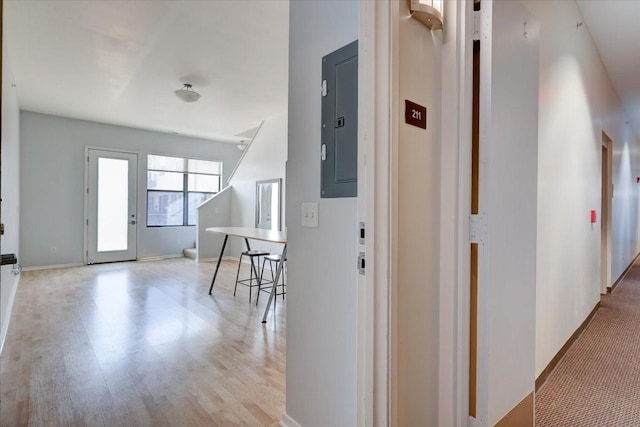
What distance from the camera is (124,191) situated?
23.8ft

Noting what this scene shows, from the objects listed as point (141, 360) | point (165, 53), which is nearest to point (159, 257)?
point (165, 53)

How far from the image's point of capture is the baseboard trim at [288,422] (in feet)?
5.92

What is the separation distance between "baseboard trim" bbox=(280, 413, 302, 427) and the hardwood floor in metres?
0.09

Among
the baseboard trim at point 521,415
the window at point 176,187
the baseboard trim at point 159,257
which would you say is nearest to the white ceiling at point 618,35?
the baseboard trim at point 521,415

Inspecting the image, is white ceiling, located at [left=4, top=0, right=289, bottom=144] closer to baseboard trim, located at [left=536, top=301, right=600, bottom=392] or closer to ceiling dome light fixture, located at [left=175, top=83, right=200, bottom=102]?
ceiling dome light fixture, located at [left=175, top=83, right=200, bottom=102]

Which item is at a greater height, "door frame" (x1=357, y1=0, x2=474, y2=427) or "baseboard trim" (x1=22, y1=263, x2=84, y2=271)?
"door frame" (x1=357, y1=0, x2=474, y2=427)

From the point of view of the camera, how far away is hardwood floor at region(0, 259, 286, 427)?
2027 millimetres

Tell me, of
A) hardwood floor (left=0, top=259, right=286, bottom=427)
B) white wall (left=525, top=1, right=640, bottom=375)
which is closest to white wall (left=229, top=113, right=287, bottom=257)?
hardwood floor (left=0, top=259, right=286, bottom=427)

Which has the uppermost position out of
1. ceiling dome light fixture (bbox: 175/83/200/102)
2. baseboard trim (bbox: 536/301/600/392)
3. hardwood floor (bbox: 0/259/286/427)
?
ceiling dome light fixture (bbox: 175/83/200/102)

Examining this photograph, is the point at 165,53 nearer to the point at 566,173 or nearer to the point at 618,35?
the point at 566,173

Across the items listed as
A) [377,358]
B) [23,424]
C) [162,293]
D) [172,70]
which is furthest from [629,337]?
[172,70]

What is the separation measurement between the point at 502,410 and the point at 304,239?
3.99ft

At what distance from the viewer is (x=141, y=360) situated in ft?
8.75

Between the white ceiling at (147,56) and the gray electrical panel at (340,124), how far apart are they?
190cm
